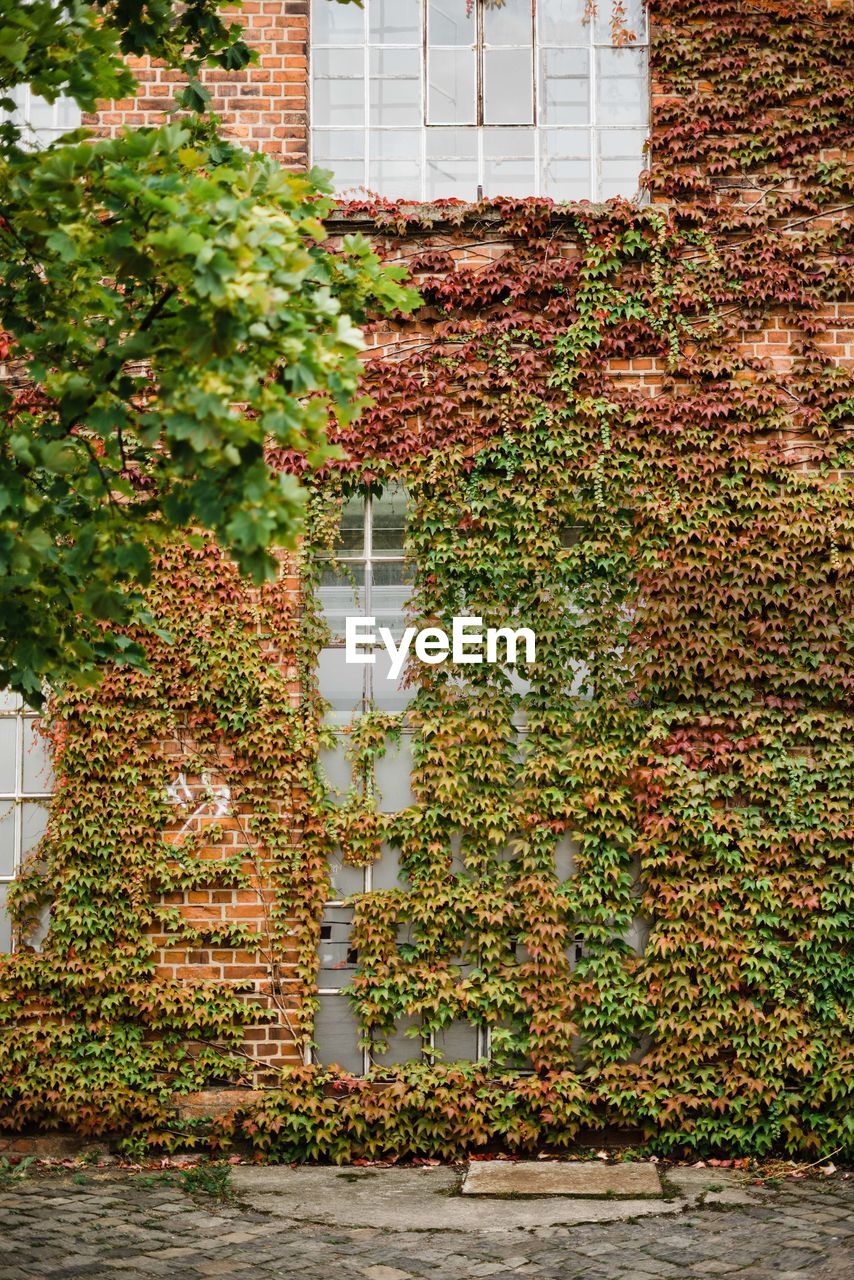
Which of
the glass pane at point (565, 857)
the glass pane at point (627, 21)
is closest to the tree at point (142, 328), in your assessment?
the glass pane at point (565, 857)

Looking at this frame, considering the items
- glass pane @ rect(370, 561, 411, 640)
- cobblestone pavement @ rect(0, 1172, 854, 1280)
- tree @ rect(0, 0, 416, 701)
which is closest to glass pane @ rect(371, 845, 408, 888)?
glass pane @ rect(370, 561, 411, 640)

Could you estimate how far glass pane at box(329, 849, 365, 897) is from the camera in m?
6.90

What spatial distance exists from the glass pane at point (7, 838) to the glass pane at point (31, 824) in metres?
0.06

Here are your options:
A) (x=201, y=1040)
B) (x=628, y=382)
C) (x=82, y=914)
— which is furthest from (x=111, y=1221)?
(x=628, y=382)

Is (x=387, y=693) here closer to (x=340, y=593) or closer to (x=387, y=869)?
(x=340, y=593)

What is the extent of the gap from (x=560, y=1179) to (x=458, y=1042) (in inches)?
35.7

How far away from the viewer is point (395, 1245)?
5.30 metres

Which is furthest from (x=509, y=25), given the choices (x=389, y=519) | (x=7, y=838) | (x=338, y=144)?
(x=7, y=838)

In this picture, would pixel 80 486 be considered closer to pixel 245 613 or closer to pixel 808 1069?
pixel 245 613

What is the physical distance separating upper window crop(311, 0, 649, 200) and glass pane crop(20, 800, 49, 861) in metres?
4.11

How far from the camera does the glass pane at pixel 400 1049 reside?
674cm

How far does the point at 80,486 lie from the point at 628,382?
3.82 m

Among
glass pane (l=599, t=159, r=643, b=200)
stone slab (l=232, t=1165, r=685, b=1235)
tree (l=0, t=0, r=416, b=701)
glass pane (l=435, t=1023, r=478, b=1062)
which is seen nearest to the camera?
tree (l=0, t=0, r=416, b=701)

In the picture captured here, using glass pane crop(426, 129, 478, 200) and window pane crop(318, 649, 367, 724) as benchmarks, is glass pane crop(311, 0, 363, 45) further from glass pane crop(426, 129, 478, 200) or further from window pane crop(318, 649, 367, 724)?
window pane crop(318, 649, 367, 724)
